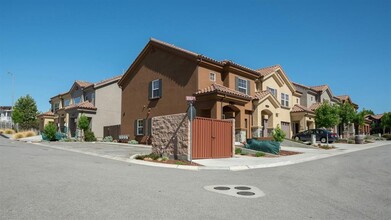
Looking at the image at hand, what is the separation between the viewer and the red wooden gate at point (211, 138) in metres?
15.8

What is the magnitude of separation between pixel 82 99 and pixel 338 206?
3753cm

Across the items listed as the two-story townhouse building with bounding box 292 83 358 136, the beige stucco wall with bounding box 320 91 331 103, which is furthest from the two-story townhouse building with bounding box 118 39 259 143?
the beige stucco wall with bounding box 320 91 331 103

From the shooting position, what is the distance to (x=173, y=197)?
720cm

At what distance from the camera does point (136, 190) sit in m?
7.78

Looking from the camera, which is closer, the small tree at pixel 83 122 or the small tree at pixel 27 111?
the small tree at pixel 83 122

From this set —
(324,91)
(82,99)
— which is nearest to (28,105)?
(82,99)

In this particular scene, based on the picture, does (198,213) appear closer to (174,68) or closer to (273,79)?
(174,68)

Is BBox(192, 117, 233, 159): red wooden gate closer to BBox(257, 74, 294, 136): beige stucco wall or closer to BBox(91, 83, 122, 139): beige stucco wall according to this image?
BBox(257, 74, 294, 136): beige stucco wall

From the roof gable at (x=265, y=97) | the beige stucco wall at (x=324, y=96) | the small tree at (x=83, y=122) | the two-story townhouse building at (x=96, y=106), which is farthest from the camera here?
the beige stucco wall at (x=324, y=96)

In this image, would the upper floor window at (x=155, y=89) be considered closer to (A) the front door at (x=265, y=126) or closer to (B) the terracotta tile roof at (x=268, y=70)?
(A) the front door at (x=265, y=126)

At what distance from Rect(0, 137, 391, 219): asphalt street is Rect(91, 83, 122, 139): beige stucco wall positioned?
2629cm

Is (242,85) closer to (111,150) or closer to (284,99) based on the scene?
(284,99)

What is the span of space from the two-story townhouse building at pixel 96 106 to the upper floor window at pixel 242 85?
17357 millimetres

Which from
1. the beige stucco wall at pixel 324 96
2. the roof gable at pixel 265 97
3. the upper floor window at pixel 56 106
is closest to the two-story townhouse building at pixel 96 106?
the upper floor window at pixel 56 106
